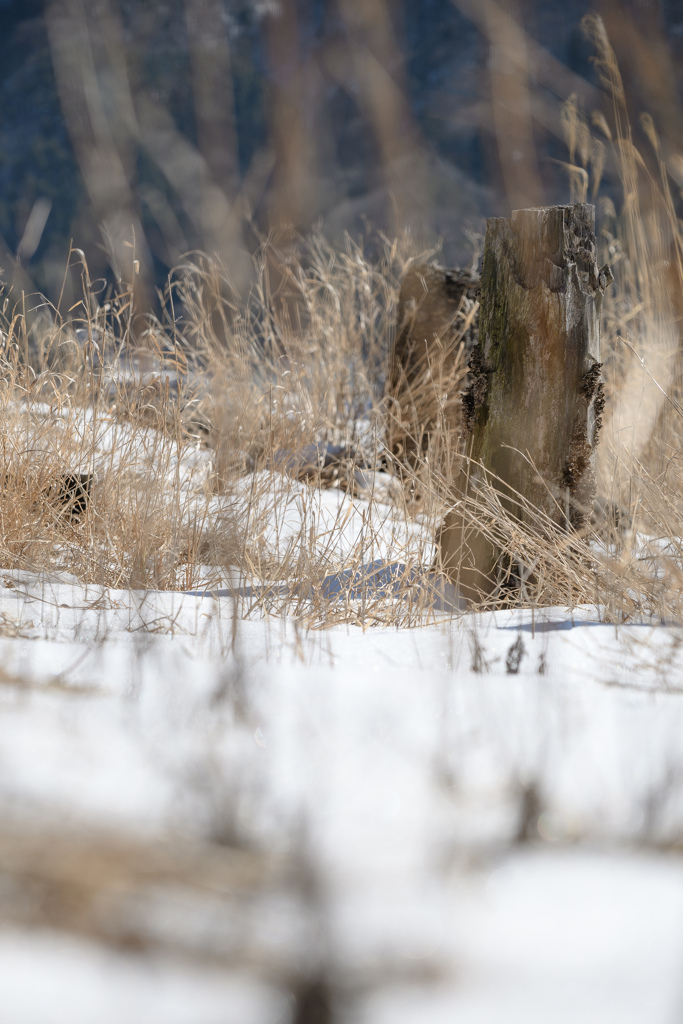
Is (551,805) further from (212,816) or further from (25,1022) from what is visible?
(25,1022)

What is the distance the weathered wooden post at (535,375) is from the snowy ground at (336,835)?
34.1 inches

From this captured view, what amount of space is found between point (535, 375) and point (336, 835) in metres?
1.51

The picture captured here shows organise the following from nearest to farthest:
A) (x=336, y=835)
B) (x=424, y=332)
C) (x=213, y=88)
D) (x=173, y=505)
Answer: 1. (x=336, y=835)
2. (x=213, y=88)
3. (x=173, y=505)
4. (x=424, y=332)

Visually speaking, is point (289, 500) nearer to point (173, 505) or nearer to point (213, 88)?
point (173, 505)

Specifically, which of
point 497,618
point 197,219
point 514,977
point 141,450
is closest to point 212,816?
point 514,977

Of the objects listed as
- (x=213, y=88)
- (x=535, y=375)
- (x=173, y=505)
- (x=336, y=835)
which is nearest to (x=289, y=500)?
(x=173, y=505)

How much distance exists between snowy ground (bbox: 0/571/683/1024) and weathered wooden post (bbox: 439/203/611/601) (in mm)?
867

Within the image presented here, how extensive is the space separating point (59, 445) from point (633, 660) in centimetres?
178

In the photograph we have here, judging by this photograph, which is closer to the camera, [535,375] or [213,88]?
[213,88]

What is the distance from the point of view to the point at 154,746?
87 centimetres

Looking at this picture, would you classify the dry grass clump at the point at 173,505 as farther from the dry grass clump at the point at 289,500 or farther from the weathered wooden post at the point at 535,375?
the weathered wooden post at the point at 535,375

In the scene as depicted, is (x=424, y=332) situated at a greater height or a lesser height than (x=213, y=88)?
greater

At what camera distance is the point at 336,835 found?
0.73 m

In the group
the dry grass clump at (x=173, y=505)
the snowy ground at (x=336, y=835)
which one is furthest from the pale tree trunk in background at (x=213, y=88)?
the snowy ground at (x=336, y=835)
